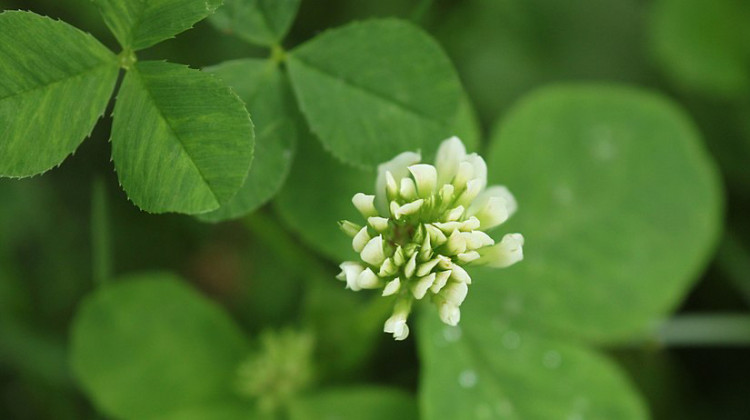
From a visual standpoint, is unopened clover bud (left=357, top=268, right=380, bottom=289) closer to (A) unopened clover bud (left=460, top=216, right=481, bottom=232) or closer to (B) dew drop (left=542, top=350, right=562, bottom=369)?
(A) unopened clover bud (left=460, top=216, right=481, bottom=232)

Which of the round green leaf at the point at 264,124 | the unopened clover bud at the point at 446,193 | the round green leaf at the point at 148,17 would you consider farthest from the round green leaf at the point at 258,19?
the unopened clover bud at the point at 446,193

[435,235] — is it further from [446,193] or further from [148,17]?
[148,17]

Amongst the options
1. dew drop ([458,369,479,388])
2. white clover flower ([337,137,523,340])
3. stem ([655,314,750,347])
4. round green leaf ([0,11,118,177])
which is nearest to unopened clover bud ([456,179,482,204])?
white clover flower ([337,137,523,340])

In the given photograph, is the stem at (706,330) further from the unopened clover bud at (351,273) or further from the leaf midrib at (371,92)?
the unopened clover bud at (351,273)

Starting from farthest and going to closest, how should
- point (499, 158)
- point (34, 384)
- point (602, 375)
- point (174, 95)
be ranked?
point (34, 384), point (499, 158), point (602, 375), point (174, 95)

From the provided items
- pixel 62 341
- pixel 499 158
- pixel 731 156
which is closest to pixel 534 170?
pixel 499 158

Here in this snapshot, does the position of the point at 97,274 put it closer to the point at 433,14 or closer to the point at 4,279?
the point at 4,279

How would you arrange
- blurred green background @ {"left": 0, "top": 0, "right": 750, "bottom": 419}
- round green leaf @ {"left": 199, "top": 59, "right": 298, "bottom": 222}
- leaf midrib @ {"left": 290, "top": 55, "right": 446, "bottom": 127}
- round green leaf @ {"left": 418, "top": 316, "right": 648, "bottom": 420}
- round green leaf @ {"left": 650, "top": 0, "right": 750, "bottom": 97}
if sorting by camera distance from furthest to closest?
round green leaf @ {"left": 650, "top": 0, "right": 750, "bottom": 97} < blurred green background @ {"left": 0, "top": 0, "right": 750, "bottom": 419} < round green leaf @ {"left": 418, "top": 316, "right": 648, "bottom": 420} < leaf midrib @ {"left": 290, "top": 55, "right": 446, "bottom": 127} < round green leaf @ {"left": 199, "top": 59, "right": 298, "bottom": 222}

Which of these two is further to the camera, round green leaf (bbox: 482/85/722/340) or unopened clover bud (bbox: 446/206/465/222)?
round green leaf (bbox: 482/85/722/340)

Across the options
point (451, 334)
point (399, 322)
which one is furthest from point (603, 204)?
point (399, 322)
